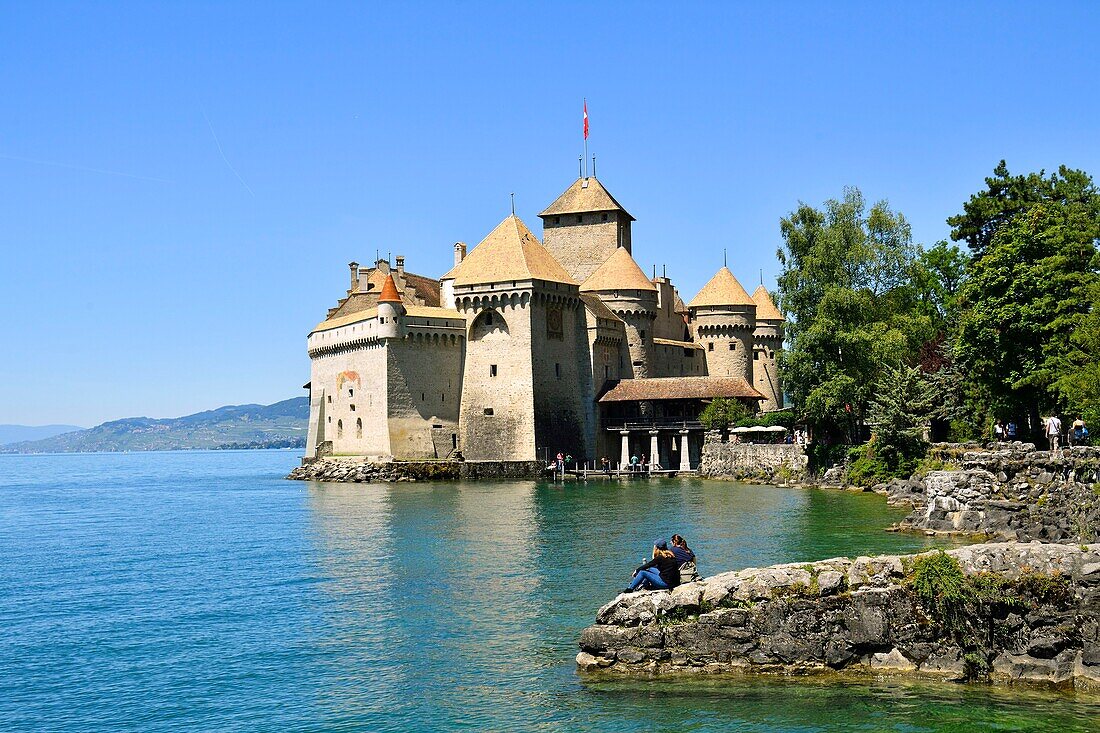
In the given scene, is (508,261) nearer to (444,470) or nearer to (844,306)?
(444,470)

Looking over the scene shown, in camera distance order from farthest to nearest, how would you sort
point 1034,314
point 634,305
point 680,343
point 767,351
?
point 767,351 < point 680,343 < point 634,305 < point 1034,314

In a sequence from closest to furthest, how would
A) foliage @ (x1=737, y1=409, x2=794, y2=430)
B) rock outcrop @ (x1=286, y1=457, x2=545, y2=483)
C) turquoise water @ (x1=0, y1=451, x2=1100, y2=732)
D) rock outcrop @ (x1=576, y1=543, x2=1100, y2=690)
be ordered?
turquoise water @ (x1=0, y1=451, x2=1100, y2=732)
rock outcrop @ (x1=576, y1=543, x2=1100, y2=690)
foliage @ (x1=737, y1=409, x2=794, y2=430)
rock outcrop @ (x1=286, y1=457, x2=545, y2=483)

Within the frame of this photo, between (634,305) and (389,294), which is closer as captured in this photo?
(389,294)

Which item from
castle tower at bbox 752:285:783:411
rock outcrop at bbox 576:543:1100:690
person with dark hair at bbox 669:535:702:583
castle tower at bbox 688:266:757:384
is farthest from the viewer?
castle tower at bbox 752:285:783:411

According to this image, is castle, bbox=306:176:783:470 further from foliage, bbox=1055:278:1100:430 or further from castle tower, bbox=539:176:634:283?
foliage, bbox=1055:278:1100:430

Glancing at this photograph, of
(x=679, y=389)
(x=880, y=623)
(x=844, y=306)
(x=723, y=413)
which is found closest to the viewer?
(x=880, y=623)

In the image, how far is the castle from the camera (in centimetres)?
6216

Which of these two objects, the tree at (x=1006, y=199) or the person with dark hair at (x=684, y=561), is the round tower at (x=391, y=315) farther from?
the person with dark hair at (x=684, y=561)

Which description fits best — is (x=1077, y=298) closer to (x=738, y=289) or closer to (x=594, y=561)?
(x=594, y=561)

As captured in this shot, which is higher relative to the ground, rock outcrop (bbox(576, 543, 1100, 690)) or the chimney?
the chimney

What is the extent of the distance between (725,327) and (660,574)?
61995 mm

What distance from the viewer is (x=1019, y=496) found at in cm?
2838

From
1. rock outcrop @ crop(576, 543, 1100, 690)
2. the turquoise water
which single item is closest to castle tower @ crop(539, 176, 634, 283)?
the turquoise water

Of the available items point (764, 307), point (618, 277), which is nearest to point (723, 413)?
point (618, 277)
